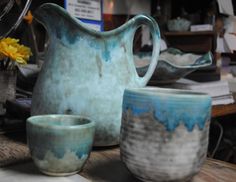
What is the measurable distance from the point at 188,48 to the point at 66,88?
0.99 metres

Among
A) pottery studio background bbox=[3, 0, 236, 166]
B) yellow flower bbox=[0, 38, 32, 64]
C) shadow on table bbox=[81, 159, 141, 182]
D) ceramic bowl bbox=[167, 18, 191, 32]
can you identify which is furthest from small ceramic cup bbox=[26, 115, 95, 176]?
ceramic bowl bbox=[167, 18, 191, 32]

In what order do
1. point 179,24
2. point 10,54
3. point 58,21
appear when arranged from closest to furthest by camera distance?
point 58,21, point 10,54, point 179,24

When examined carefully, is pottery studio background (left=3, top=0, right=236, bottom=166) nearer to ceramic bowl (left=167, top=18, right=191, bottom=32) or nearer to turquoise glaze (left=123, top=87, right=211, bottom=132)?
ceramic bowl (left=167, top=18, right=191, bottom=32)

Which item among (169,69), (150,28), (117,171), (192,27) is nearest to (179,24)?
(192,27)

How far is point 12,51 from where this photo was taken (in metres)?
0.66

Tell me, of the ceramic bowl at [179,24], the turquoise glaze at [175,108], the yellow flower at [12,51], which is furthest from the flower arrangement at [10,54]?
the ceramic bowl at [179,24]

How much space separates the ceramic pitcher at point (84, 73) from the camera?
0.49 m

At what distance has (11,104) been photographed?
0.66m

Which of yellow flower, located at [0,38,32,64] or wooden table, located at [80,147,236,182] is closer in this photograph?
wooden table, located at [80,147,236,182]

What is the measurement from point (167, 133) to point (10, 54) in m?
0.43

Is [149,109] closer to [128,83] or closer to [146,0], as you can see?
[128,83]

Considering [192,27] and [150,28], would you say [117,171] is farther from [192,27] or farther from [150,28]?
[192,27]

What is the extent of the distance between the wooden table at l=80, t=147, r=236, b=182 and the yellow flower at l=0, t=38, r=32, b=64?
289 millimetres

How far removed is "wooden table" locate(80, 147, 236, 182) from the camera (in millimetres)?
427
